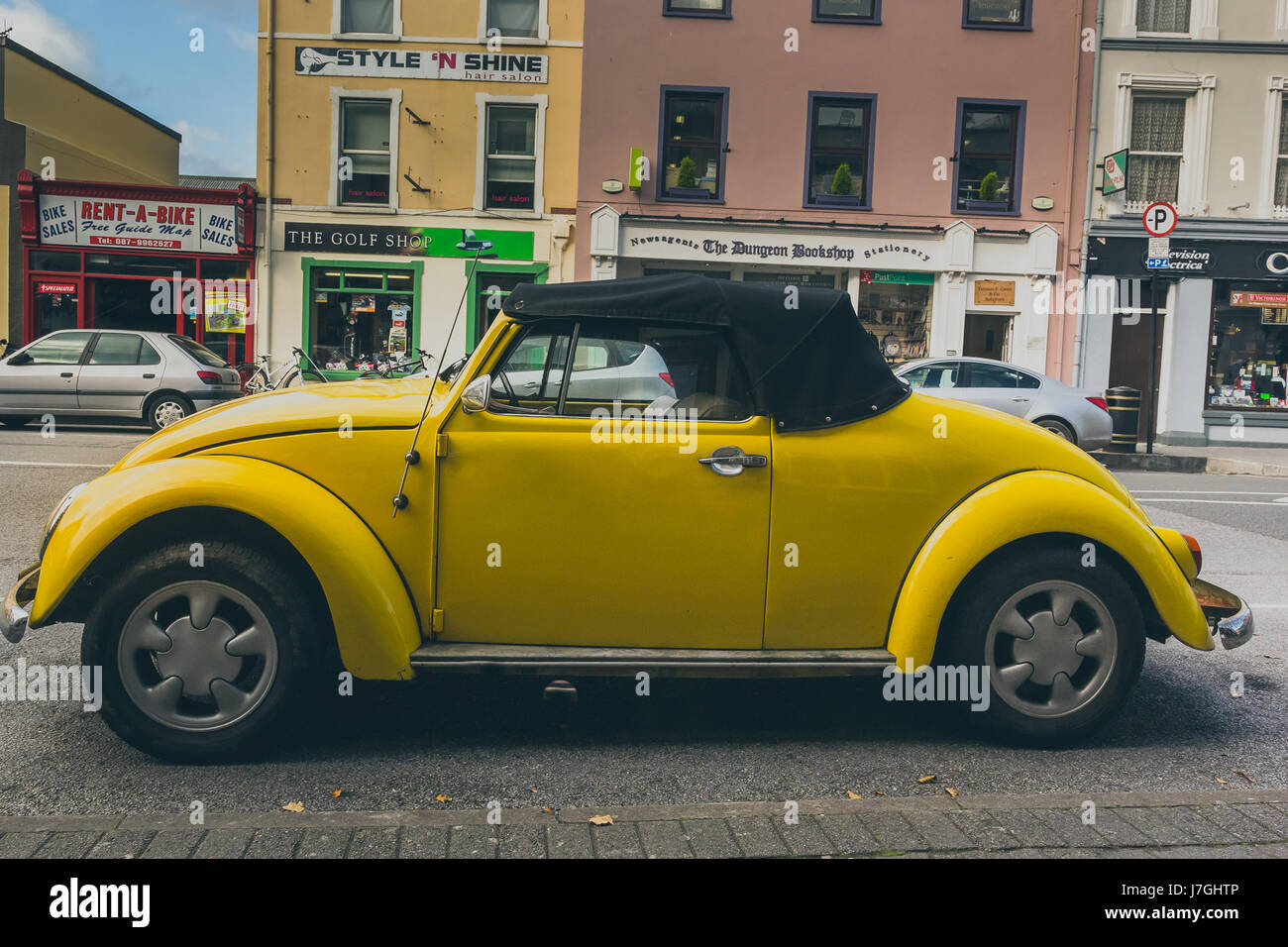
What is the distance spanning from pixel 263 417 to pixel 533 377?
102 cm

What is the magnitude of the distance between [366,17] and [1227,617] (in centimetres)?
2146

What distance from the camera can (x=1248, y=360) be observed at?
845 inches

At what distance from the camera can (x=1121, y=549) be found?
157 inches

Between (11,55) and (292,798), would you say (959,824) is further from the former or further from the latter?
(11,55)

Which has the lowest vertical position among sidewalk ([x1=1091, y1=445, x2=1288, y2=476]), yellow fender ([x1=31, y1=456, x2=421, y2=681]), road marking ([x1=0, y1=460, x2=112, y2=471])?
road marking ([x1=0, y1=460, x2=112, y2=471])

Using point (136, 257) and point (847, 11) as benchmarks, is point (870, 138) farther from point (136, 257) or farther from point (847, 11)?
point (136, 257)

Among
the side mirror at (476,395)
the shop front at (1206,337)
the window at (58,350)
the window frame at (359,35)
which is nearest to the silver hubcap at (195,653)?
the side mirror at (476,395)

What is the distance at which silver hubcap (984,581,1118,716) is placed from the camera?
3980 mm

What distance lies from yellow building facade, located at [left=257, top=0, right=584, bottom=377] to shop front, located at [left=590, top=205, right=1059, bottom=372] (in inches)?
69.8

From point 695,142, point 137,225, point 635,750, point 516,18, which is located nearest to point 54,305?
point 137,225

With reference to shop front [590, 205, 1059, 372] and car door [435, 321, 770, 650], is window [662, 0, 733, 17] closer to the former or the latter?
shop front [590, 205, 1059, 372]

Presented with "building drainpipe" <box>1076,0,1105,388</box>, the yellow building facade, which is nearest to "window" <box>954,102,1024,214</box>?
"building drainpipe" <box>1076,0,1105,388</box>

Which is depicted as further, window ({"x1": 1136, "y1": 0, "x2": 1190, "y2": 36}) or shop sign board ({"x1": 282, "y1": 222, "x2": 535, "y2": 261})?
shop sign board ({"x1": 282, "y1": 222, "x2": 535, "y2": 261})
